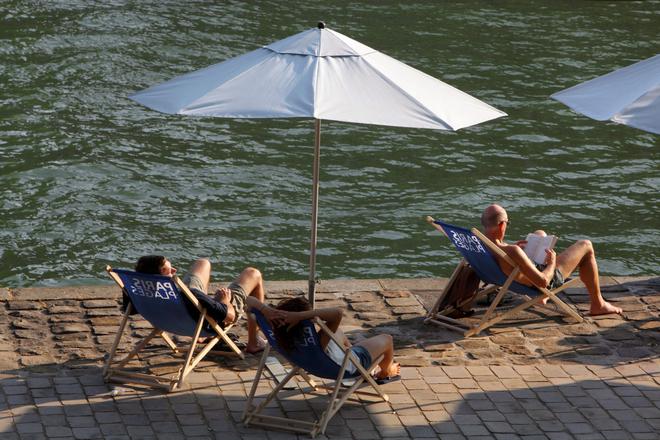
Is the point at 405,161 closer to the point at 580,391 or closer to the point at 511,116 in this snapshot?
the point at 511,116

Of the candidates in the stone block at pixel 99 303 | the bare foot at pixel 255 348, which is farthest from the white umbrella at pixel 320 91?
the stone block at pixel 99 303

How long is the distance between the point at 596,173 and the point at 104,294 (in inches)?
330

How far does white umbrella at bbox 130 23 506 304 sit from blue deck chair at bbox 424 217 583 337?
112 cm

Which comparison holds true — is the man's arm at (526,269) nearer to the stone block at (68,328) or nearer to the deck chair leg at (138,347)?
the deck chair leg at (138,347)

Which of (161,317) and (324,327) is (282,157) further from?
(324,327)

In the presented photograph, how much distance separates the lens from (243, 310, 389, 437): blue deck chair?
8125 millimetres

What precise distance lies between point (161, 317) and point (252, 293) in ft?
4.20

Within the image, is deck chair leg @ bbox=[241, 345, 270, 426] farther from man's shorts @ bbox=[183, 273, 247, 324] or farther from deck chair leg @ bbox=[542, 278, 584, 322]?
deck chair leg @ bbox=[542, 278, 584, 322]

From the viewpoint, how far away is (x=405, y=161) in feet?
55.8

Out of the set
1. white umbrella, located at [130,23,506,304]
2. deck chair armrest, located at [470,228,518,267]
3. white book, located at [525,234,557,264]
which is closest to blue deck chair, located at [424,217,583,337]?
deck chair armrest, located at [470,228,518,267]

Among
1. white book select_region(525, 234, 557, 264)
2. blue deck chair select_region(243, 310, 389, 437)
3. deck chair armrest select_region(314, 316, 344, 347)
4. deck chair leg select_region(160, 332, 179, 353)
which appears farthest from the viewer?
white book select_region(525, 234, 557, 264)

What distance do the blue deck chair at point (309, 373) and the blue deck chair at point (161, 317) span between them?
0.69 meters

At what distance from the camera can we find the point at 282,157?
55.6 feet

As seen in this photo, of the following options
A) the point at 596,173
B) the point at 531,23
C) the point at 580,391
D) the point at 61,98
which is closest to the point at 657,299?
the point at 580,391
